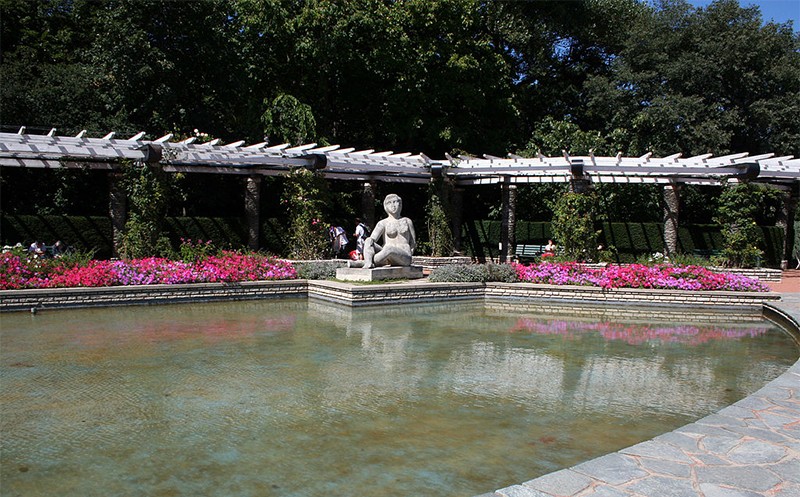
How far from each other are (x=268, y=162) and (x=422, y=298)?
6.46 meters

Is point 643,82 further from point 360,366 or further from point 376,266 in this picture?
point 360,366

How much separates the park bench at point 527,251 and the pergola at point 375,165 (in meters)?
1.17

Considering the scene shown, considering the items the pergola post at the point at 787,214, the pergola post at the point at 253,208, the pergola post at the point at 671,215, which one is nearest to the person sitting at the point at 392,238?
the pergola post at the point at 253,208

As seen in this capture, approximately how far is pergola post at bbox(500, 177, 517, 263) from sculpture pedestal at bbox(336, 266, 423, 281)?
6311 millimetres

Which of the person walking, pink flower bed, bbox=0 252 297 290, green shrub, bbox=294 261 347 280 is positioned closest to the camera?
pink flower bed, bbox=0 252 297 290

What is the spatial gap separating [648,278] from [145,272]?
9.91 meters

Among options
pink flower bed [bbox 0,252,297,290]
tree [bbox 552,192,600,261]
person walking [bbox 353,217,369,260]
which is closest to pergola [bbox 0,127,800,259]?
tree [bbox 552,192,600,261]

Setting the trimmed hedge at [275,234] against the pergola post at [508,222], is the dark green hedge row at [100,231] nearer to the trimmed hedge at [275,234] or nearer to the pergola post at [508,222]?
the trimmed hedge at [275,234]

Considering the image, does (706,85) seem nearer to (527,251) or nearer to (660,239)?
(660,239)

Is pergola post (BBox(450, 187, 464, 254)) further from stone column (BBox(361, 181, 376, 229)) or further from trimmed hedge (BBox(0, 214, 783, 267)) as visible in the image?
stone column (BBox(361, 181, 376, 229))

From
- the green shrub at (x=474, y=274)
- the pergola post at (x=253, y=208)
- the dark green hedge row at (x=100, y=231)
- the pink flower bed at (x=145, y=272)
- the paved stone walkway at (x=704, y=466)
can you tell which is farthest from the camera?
the pergola post at (x=253, y=208)

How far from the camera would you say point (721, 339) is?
955cm

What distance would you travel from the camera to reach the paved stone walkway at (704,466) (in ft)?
11.6

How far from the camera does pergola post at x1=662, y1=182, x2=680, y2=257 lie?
18938 mm
